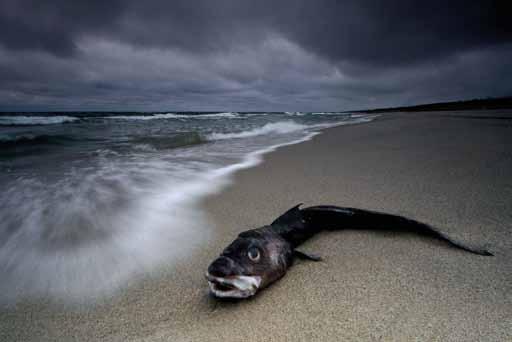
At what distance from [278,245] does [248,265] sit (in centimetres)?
38

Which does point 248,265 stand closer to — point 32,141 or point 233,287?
point 233,287

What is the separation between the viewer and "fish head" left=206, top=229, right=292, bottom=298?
146 cm

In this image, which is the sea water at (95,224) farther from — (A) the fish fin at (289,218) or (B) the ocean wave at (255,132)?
(B) the ocean wave at (255,132)

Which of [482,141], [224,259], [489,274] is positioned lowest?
[489,274]

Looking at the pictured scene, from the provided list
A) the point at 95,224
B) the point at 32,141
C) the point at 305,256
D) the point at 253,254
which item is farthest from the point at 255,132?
the point at 253,254

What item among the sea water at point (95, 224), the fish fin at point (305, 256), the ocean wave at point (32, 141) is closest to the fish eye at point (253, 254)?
the fish fin at point (305, 256)

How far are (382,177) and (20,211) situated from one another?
484 centimetres

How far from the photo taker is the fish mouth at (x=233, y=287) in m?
1.46

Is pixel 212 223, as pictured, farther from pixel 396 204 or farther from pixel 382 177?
pixel 382 177

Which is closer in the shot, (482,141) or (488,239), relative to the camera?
(488,239)

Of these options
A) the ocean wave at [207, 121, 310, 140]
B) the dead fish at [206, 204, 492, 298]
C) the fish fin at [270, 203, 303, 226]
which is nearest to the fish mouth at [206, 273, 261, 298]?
the dead fish at [206, 204, 492, 298]

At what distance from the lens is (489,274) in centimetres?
170

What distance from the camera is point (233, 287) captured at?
1503 mm

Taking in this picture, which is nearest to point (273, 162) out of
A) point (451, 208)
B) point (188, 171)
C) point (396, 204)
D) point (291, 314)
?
point (188, 171)
